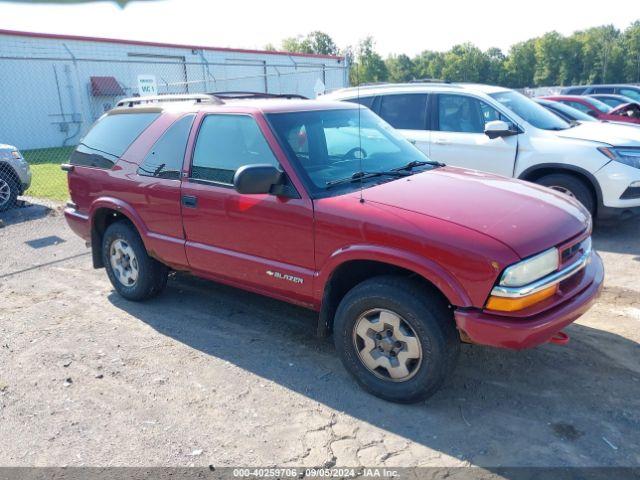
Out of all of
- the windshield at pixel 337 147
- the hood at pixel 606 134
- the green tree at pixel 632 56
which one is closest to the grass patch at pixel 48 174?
the windshield at pixel 337 147

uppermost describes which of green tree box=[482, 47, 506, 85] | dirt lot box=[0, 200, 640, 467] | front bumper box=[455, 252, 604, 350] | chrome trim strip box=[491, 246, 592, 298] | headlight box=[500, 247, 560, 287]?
green tree box=[482, 47, 506, 85]

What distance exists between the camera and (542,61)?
8238cm

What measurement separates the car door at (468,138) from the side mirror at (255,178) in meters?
4.37

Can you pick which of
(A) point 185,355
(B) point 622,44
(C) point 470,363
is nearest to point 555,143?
(C) point 470,363

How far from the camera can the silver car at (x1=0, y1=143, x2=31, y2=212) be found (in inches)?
373

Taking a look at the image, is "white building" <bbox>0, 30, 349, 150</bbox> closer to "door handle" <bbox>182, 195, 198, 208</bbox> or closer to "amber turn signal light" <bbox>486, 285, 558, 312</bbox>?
"door handle" <bbox>182, 195, 198, 208</bbox>

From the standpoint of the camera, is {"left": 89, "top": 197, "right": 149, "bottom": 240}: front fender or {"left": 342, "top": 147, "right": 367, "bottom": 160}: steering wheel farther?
{"left": 89, "top": 197, "right": 149, "bottom": 240}: front fender

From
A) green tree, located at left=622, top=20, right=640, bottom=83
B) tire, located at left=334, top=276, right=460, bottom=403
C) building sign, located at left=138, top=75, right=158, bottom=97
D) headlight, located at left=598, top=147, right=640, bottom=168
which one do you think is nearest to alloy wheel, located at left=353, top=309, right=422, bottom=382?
tire, located at left=334, top=276, right=460, bottom=403

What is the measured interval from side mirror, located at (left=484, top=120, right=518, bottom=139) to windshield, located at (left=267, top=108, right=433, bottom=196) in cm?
255

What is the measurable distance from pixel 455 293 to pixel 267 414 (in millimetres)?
1389

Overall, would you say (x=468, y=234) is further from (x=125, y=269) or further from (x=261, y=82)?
(x=261, y=82)

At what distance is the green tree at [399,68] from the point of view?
218 feet

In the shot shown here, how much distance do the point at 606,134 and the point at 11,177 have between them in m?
9.51

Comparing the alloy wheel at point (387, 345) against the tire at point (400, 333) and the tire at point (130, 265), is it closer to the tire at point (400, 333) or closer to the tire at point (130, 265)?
the tire at point (400, 333)
